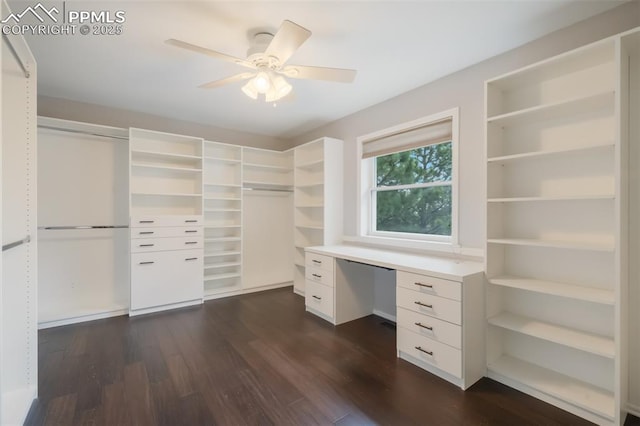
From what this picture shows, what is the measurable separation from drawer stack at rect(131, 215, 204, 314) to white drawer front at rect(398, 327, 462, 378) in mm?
2585

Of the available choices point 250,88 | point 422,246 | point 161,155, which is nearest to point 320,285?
point 422,246

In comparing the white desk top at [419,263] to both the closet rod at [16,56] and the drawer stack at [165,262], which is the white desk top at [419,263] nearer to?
the drawer stack at [165,262]

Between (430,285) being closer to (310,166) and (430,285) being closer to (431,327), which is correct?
(431,327)

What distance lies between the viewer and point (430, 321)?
2.08 meters

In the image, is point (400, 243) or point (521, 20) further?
point (400, 243)

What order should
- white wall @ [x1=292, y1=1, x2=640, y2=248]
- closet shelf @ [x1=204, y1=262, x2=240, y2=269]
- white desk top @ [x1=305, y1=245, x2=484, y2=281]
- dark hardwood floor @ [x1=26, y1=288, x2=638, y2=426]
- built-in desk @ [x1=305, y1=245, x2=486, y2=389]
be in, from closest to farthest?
dark hardwood floor @ [x1=26, y1=288, x2=638, y2=426]
white wall @ [x1=292, y1=1, x2=640, y2=248]
built-in desk @ [x1=305, y1=245, x2=486, y2=389]
white desk top @ [x1=305, y1=245, x2=484, y2=281]
closet shelf @ [x1=204, y1=262, x2=240, y2=269]

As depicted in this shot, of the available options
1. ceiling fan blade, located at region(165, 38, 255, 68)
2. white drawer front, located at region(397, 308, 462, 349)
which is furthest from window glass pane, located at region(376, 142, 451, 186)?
ceiling fan blade, located at region(165, 38, 255, 68)

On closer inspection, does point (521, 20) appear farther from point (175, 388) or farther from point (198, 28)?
point (175, 388)

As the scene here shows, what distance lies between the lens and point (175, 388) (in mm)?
1929

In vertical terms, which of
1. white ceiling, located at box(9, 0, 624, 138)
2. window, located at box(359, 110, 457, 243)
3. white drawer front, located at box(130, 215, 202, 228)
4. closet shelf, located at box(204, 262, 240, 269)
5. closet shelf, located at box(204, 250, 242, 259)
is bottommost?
closet shelf, located at box(204, 262, 240, 269)

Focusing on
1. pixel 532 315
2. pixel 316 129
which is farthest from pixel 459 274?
pixel 316 129

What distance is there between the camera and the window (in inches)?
107

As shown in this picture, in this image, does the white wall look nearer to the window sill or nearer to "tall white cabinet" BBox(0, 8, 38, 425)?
the window sill

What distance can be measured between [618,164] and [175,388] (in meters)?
2.95
